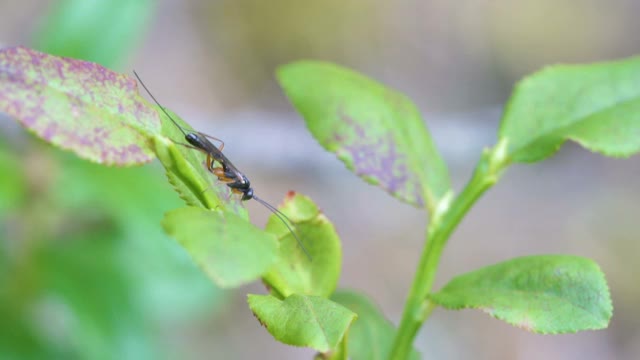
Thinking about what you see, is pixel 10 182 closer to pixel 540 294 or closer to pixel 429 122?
pixel 540 294

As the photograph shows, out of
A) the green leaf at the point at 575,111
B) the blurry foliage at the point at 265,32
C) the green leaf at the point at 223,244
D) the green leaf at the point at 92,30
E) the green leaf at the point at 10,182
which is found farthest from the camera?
the blurry foliage at the point at 265,32

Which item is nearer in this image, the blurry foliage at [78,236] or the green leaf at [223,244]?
the green leaf at [223,244]

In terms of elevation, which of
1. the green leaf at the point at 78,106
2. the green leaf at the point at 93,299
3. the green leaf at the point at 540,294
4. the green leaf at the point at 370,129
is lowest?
the green leaf at the point at 93,299

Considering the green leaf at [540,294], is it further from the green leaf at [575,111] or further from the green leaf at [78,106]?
the green leaf at [78,106]

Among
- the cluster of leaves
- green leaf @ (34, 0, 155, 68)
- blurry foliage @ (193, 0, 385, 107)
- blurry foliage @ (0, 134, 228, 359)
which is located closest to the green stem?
the cluster of leaves

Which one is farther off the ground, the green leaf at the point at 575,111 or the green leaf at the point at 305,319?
the green leaf at the point at 575,111

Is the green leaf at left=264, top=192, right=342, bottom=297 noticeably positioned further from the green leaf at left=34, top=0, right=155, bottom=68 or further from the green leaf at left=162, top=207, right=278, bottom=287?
the green leaf at left=34, top=0, right=155, bottom=68

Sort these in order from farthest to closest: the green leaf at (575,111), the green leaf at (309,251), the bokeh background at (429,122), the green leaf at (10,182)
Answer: the bokeh background at (429,122) → the green leaf at (10,182) → the green leaf at (575,111) → the green leaf at (309,251)

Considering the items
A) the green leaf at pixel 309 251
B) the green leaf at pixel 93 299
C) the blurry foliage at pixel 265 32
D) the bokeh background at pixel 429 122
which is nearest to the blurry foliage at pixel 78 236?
the green leaf at pixel 93 299

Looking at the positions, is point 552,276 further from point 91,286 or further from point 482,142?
point 482,142
